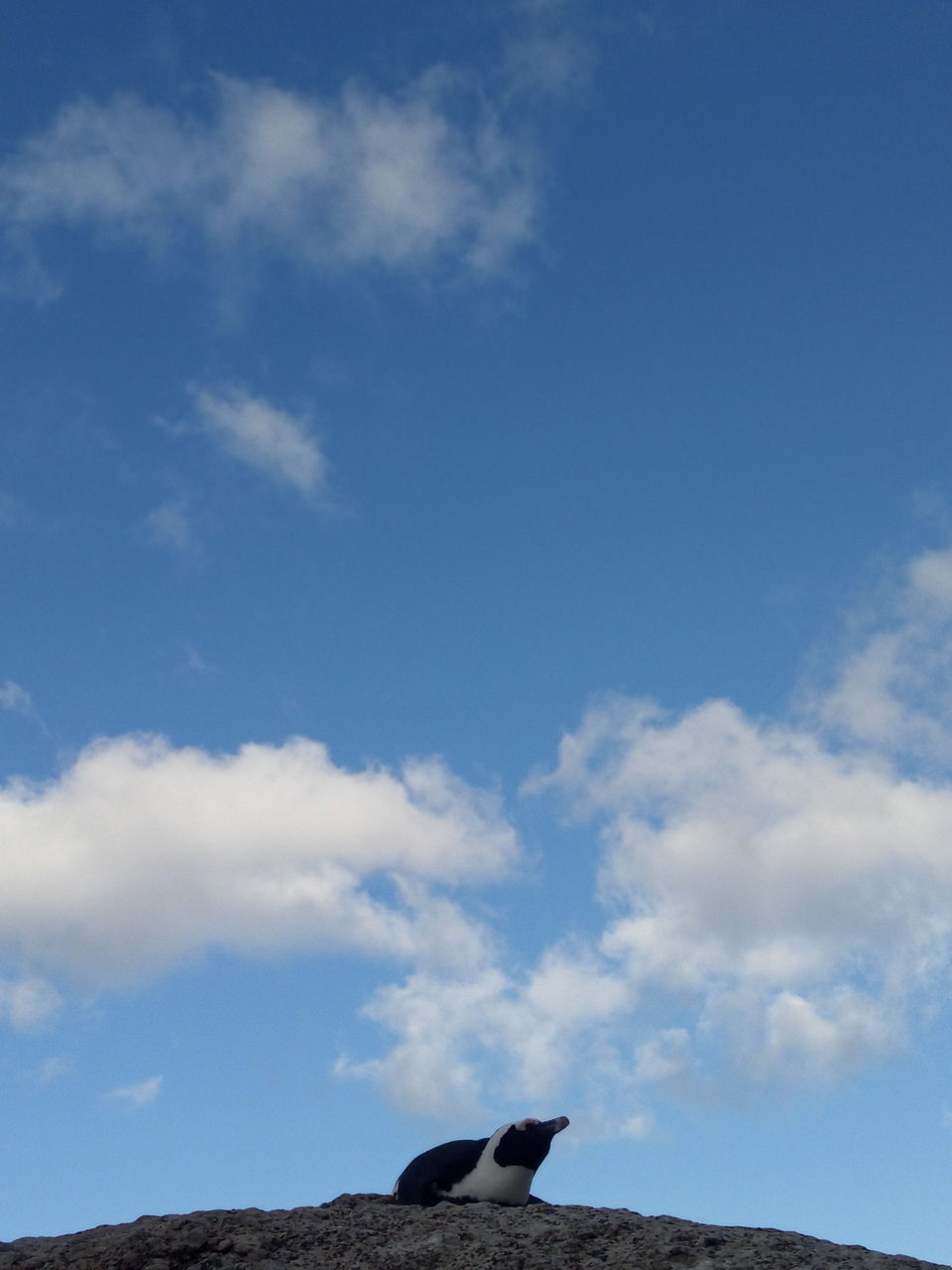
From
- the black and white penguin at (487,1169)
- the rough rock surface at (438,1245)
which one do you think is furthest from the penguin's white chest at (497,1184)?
the rough rock surface at (438,1245)

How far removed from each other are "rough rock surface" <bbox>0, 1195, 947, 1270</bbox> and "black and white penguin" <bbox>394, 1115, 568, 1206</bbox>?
1925 mm

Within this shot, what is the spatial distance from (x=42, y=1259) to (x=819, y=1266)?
5.44 meters

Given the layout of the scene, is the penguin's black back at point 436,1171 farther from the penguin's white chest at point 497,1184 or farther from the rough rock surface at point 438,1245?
the rough rock surface at point 438,1245

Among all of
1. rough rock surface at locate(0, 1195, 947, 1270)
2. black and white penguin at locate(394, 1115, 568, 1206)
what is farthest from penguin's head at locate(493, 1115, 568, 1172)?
rough rock surface at locate(0, 1195, 947, 1270)

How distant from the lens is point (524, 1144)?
37.1 ft

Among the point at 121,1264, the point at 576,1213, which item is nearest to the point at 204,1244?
the point at 121,1264

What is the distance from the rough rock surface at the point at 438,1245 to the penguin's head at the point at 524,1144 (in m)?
1.94

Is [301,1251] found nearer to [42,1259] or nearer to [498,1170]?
[42,1259]

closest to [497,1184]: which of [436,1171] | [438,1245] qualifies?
[436,1171]

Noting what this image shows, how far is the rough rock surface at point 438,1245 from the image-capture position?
831 cm

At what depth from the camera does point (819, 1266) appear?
818cm

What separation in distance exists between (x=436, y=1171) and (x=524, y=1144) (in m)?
0.95

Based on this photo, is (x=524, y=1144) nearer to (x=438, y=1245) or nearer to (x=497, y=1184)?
(x=497, y=1184)

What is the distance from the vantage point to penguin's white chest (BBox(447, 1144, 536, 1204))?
36.8 feet
